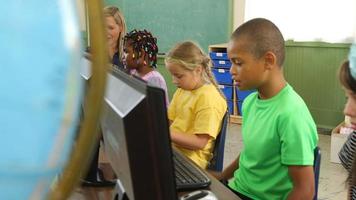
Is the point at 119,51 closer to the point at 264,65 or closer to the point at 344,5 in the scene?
the point at 264,65

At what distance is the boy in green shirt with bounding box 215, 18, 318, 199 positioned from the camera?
1.29 meters

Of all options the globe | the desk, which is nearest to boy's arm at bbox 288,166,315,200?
the desk

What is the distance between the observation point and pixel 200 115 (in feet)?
5.74

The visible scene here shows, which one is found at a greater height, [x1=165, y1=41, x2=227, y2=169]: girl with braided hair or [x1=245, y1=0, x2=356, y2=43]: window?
[x1=245, y1=0, x2=356, y2=43]: window

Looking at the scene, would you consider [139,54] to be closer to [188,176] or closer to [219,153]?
[219,153]

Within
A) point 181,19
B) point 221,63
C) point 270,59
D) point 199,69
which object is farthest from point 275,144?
point 181,19

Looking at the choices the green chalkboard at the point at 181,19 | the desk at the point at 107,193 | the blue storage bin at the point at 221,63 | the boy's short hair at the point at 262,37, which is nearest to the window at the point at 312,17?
the green chalkboard at the point at 181,19

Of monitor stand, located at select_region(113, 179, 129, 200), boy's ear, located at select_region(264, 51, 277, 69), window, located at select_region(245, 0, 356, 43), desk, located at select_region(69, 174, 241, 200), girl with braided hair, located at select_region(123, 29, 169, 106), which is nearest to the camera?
monitor stand, located at select_region(113, 179, 129, 200)

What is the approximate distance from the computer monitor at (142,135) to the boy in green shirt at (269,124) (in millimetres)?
708

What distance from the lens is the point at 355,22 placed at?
3.73 metres

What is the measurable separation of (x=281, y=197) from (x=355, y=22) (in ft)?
9.14

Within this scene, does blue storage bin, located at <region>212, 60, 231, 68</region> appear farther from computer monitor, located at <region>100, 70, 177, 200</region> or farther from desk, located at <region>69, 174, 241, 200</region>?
computer monitor, located at <region>100, 70, 177, 200</region>

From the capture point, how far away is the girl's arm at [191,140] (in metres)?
1.66

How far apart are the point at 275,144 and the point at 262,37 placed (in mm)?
355
